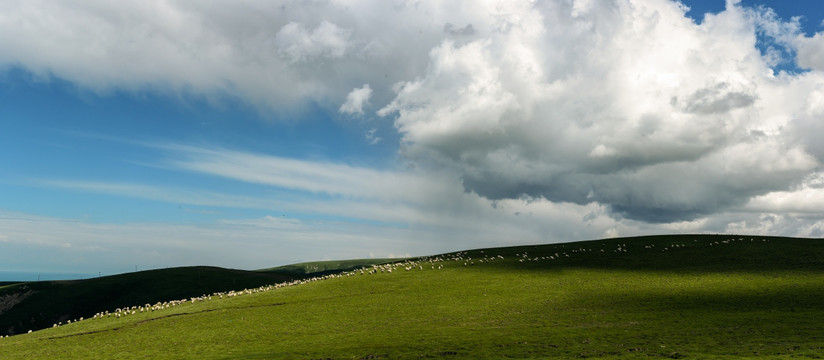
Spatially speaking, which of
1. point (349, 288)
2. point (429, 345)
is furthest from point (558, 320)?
point (349, 288)

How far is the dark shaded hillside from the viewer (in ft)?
369

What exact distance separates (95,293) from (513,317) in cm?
12587

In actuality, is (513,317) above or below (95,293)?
below

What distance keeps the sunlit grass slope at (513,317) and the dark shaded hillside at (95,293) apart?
178 feet

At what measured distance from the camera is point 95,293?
125m

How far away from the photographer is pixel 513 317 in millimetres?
48812

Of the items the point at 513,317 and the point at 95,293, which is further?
the point at 95,293

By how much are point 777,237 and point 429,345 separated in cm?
11879

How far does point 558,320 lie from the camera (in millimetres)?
46000

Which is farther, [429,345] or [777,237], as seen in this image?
[777,237]

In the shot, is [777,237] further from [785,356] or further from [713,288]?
[785,356]

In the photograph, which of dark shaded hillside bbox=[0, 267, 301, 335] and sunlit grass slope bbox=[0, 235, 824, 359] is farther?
dark shaded hillside bbox=[0, 267, 301, 335]

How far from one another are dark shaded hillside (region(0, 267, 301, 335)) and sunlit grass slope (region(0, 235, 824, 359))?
5418 cm

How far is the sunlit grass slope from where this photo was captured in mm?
34750
